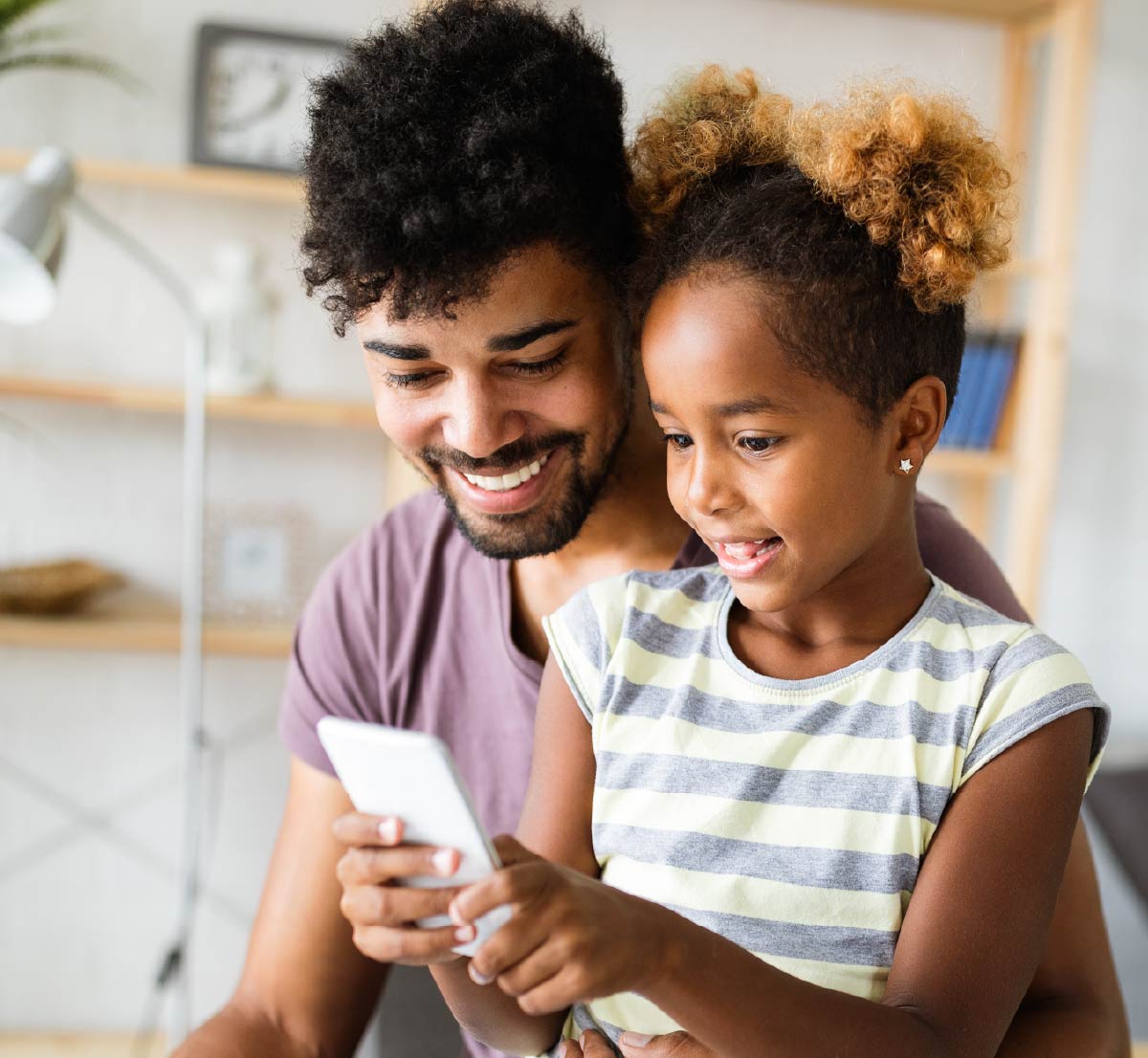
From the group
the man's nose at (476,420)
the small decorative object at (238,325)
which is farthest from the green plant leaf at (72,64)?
the man's nose at (476,420)

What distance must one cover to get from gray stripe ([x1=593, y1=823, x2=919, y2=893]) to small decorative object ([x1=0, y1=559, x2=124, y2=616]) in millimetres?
1906

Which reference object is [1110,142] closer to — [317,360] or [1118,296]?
[1118,296]

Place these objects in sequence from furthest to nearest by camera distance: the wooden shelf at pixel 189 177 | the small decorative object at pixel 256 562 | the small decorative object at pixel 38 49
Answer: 1. the small decorative object at pixel 256 562
2. the wooden shelf at pixel 189 177
3. the small decorative object at pixel 38 49

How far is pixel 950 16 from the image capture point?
3.23m

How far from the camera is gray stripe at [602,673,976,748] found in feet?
3.38

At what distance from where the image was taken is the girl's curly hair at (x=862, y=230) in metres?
1.04

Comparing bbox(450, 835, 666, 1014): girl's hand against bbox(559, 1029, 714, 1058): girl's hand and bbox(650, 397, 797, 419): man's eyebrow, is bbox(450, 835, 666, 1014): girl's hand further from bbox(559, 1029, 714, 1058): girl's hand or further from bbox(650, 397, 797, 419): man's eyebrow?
bbox(650, 397, 797, 419): man's eyebrow

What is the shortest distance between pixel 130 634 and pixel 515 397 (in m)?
1.65

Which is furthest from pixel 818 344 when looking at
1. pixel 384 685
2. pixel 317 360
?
pixel 317 360

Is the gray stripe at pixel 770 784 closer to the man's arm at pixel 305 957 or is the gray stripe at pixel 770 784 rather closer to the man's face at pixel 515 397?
the man's face at pixel 515 397

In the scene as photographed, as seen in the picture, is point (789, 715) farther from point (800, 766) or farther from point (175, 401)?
point (175, 401)

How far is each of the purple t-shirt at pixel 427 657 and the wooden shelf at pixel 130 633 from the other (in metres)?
1.20

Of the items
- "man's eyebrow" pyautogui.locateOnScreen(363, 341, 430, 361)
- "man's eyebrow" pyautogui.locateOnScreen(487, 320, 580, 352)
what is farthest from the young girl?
"man's eyebrow" pyautogui.locateOnScreen(363, 341, 430, 361)

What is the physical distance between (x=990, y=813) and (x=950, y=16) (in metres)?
2.75
